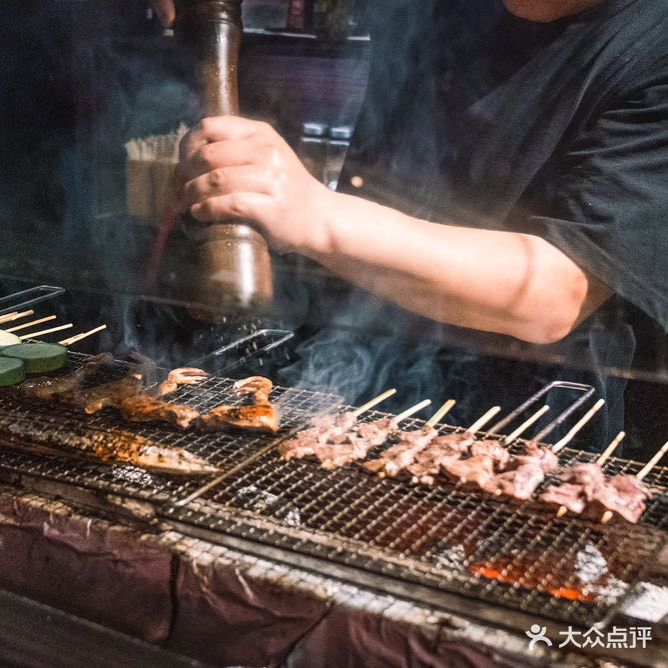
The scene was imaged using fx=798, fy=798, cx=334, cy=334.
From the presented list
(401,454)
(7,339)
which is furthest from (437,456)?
(7,339)

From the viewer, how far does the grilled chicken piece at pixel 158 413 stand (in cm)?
295

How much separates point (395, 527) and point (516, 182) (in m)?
1.84

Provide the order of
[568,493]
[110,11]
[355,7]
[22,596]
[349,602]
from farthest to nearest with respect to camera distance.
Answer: [110,11], [355,7], [22,596], [568,493], [349,602]

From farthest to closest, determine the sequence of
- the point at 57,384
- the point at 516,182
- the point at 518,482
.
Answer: the point at 516,182, the point at 57,384, the point at 518,482

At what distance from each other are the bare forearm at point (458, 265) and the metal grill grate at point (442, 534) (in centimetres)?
77

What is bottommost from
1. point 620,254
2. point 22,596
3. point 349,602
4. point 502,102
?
point 22,596

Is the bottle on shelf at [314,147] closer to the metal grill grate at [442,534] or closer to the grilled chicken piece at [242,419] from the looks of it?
the grilled chicken piece at [242,419]

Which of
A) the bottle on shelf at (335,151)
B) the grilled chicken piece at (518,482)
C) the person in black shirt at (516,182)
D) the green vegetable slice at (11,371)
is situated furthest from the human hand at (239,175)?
the bottle on shelf at (335,151)

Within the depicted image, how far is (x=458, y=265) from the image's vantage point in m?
3.00

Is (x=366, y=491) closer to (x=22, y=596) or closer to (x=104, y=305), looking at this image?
(x=22, y=596)

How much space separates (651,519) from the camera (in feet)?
7.79

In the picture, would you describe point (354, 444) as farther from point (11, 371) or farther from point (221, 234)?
point (11, 371)

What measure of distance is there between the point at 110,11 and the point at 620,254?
4358 millimetres

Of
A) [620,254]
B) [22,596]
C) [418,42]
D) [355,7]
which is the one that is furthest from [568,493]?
[355,7]
